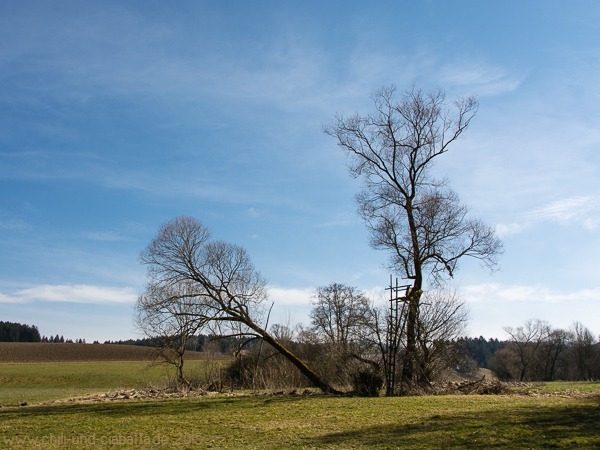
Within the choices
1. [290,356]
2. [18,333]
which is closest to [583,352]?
[290,356]

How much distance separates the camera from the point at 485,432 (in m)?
8.68

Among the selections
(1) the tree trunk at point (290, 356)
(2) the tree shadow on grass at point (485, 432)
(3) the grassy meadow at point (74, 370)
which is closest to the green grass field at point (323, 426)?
(2) the tree shadow on grass at point (485, 432)

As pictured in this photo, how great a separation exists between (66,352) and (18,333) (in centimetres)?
4198

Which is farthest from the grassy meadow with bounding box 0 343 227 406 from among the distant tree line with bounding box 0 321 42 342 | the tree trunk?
the distant tree line with bounding box 0 321 42 342

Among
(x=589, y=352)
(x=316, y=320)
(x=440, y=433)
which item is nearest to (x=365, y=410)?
(x=440, y=433)

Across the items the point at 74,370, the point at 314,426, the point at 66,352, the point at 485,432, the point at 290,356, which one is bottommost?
the point at 74,370

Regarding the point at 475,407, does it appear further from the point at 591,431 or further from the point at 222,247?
the point at 222,247

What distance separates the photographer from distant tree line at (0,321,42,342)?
115688mm

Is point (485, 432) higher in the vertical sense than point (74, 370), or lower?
higher

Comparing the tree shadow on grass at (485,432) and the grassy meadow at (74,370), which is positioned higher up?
the tree shadow on grass at (485,432)

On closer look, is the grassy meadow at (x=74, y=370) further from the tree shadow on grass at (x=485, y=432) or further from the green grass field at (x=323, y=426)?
Result: the tree shadow on grass at (x=485, y=432)

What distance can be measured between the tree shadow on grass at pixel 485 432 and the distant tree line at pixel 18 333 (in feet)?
420

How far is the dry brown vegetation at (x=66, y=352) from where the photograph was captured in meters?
80.2

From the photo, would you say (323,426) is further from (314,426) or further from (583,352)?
(583,352)
